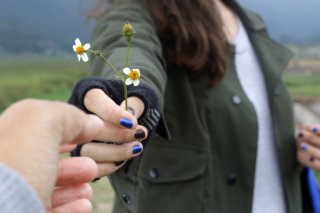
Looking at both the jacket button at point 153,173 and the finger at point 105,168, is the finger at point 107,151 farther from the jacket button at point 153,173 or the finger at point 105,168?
the jacket button at point 153,173

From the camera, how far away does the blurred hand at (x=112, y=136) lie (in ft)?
1.92

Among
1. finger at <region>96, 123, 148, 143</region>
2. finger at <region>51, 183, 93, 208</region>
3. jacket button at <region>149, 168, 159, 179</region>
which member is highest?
jacket button at <region>149, 168, 159, 179</region>

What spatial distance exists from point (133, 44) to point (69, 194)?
476mm

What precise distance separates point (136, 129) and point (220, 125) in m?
0.50

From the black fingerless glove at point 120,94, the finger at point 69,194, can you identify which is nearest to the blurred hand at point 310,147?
the black fingerless glove at point 120,94

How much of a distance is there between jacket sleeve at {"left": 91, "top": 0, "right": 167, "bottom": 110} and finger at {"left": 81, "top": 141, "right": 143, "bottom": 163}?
169 millimetres

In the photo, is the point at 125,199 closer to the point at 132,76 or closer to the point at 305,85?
the point at 132,76

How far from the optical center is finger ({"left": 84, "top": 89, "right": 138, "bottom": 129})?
0.59 metres

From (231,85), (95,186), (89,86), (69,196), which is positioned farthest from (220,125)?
(95,186)

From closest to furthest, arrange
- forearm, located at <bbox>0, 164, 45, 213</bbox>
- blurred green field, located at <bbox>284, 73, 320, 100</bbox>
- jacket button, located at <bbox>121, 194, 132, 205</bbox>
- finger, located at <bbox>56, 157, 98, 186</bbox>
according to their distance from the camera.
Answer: forearm, located at <bbox>0, 164, 45, 213</bbox>
finger, located at <bbox>56, 157, 98, 186</bbox>
jacket button, located at <bbox>121, 194, 132, 205</bbox>
blurred green field, located at <bbox>284, 73, 320, 100</bbox>

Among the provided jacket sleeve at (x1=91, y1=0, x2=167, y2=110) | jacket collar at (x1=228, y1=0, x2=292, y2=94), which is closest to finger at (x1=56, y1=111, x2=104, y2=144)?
jacket sleeve at (x1=91, y1=0, x2=167, y2=110)

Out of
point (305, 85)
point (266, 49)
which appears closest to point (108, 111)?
point (266, 49)

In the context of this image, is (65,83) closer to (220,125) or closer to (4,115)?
(220,125)

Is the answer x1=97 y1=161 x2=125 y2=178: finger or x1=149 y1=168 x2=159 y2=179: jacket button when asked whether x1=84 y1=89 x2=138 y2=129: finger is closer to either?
x1=97 y1=161 x2=125 y2=178: finger
